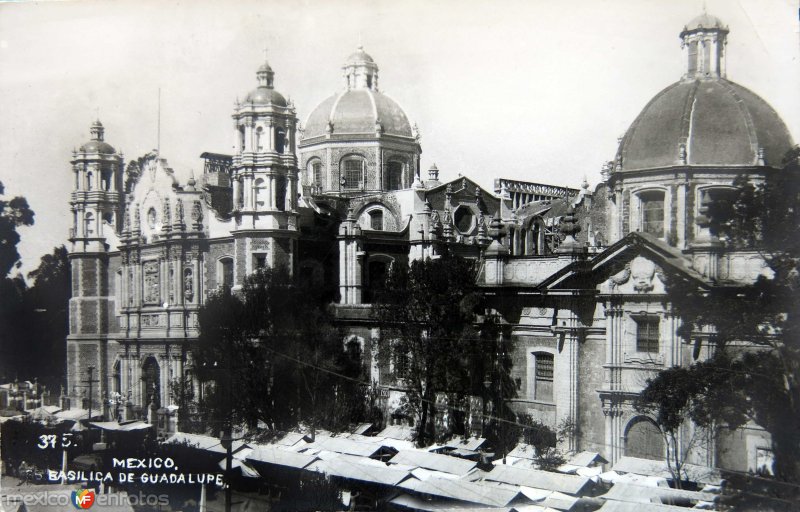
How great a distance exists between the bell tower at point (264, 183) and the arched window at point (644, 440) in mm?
12276

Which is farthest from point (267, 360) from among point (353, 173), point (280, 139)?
point (353, 173)

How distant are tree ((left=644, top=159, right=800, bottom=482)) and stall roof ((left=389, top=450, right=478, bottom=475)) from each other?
4.88 metres

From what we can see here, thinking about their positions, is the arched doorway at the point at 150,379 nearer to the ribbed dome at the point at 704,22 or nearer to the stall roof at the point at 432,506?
the stall roof at the point at 432,506

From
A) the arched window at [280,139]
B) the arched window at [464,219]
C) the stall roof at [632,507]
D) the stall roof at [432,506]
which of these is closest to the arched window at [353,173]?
the arched window at [464,219]

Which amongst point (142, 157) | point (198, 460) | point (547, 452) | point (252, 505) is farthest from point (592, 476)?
point (142, 157)

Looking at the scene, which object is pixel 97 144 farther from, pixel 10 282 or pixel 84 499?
pixel 84 499

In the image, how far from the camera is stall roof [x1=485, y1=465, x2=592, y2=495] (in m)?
18.1

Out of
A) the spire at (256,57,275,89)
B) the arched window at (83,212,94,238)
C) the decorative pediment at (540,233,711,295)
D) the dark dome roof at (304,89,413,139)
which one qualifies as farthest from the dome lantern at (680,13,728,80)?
the arched window at (83,212,94,238)

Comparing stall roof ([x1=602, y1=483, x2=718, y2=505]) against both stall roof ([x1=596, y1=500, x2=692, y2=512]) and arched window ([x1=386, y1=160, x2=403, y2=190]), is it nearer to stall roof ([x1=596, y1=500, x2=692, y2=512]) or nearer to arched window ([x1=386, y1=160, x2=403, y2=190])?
stall roof ([x1=596, y1=500, x2=692, y2=512])

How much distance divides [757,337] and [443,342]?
924cm

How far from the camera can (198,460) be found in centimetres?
2086

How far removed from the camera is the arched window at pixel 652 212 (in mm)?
22766

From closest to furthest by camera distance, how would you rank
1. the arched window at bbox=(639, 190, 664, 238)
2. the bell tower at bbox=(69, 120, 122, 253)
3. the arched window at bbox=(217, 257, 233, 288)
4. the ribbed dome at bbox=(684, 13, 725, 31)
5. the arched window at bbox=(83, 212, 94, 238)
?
the ribbed dome at bbox=(684, 13, 725, 31), the arched window at bbox=(639, 190, 664, 238), the bell tower at bbox=(69, 120, 122, 253), the arched window at bbox=(217, 257, 233, 288), the arched window at bbox=(83, 212, 94, 238)

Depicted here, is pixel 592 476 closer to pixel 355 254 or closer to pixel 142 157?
pixel 355 254
